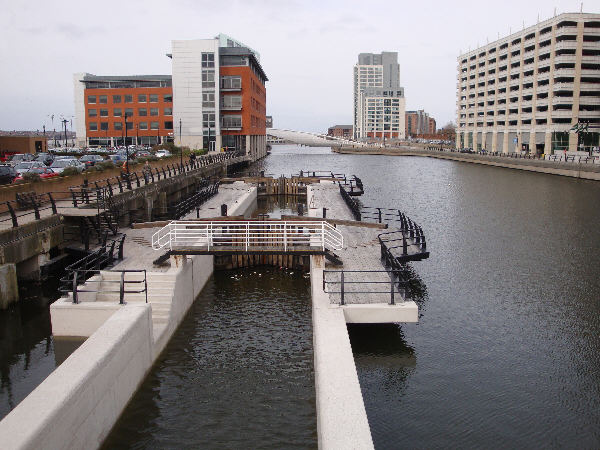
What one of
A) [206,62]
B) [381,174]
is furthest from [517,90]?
[206,62]

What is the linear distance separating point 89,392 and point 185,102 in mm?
91604

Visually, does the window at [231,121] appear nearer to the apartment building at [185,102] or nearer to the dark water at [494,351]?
the apartment building at [185,102]

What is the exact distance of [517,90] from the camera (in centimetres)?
12975

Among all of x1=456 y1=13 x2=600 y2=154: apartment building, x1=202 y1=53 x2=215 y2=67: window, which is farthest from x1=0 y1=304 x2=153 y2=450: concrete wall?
x1=456 y1=13 x2=600 y2=154: apartment building

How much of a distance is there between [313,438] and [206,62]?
3587 inches

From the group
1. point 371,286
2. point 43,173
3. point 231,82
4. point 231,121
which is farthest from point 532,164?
point 371,286

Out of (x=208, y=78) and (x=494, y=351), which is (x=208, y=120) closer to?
(x=208, y=78)

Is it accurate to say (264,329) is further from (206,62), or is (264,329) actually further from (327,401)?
(206,62)

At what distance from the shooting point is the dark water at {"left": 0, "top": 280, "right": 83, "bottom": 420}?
15375mm

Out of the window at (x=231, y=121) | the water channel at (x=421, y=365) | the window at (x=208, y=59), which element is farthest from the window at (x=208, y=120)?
the water channel at (x=421, y=365)

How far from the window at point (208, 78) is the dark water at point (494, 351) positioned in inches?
2739

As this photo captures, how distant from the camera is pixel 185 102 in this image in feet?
324

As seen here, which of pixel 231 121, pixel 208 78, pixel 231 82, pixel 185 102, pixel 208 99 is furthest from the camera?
pixel 231 121

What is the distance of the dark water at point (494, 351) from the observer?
1334 centimetres
